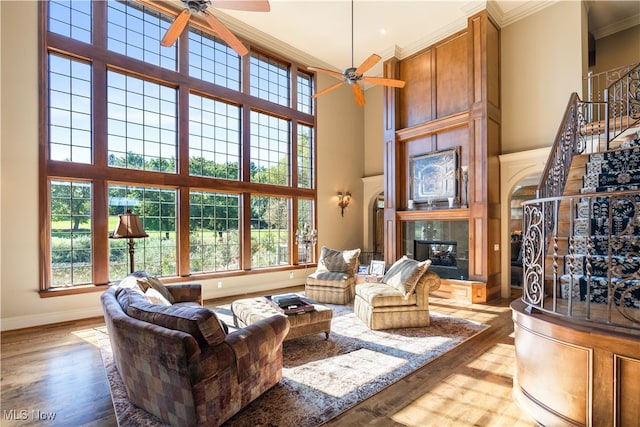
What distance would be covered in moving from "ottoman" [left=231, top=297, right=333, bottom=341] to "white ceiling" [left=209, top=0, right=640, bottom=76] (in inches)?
231

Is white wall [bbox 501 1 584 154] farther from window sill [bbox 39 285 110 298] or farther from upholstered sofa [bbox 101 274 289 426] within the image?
window sill [bbox 39 285 110 298]

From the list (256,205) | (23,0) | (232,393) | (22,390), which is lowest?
(22,390)

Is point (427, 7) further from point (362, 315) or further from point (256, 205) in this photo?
point (362, 315)

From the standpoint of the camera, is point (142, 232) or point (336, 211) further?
point (336, 211)

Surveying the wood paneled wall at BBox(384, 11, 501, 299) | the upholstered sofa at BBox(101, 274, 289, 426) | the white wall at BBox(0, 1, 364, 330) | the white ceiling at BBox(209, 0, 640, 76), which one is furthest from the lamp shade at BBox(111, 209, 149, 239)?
the wood paneled wall at BBox(384, 11, 501, 299)

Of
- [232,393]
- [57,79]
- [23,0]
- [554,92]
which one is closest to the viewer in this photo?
[232,393]

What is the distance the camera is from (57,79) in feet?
16.2

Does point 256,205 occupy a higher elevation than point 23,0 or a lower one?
lower

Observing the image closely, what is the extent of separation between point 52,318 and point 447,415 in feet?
18.2

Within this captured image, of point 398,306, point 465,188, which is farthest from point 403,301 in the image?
point 465,188

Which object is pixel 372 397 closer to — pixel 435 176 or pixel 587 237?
pixel 587 237

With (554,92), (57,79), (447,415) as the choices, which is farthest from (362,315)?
(57,79)

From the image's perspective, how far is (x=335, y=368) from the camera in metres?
3.17

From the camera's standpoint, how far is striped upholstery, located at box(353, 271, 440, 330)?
14.1 feet
